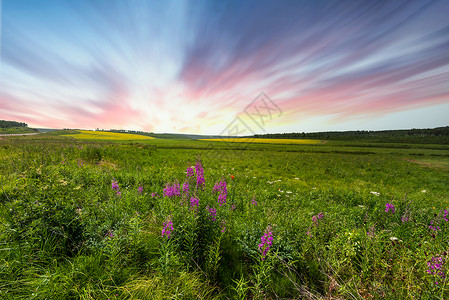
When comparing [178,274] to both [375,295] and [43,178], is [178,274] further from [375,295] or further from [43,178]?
[43,178]

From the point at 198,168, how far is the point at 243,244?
2165 millimetres

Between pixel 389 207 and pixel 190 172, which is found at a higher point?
pixel 190 172

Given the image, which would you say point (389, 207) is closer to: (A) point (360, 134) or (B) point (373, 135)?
(A) point (360, 134)

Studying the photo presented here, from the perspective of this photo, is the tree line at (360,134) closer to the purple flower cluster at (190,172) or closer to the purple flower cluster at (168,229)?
the purple flower cluster at (190,172)

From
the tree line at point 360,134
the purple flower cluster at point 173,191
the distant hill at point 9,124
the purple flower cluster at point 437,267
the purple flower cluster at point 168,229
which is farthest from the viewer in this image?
the distant hill at point 9,124

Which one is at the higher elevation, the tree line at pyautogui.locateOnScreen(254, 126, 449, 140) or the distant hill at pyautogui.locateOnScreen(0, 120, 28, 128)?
the distant hill at pyautogui.locateOnScreen(0, 120, 28, 128)

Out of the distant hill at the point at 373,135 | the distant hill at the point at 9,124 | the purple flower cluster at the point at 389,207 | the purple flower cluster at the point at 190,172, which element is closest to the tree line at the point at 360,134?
the distant hill at the point at 373,135

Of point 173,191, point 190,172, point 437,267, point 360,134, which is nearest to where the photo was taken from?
point 437,267

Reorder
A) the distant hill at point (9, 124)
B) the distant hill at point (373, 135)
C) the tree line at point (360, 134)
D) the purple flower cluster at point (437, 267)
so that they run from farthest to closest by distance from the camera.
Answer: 1. the distant hill at point (9, 124)
2. the tree line at point (360, 134)
3. the distant hill at point (373, 135)
4. the purple flower cluster at point (437, 267)

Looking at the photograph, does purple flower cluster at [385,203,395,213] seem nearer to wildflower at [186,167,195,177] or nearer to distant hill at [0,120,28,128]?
wildflower at [186,167,195,177]

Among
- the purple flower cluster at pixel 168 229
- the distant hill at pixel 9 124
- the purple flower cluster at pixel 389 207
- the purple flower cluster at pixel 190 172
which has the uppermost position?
the distant hill at pixel 9 124

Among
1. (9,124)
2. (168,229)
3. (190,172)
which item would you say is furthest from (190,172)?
(9,124)

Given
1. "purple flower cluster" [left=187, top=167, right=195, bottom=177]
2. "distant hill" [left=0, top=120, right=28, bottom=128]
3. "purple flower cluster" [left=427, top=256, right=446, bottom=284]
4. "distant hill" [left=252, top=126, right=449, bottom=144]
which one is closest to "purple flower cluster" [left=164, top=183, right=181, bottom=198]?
"purple flower cluster" [left=187, top=167, right=195, bottom=177]

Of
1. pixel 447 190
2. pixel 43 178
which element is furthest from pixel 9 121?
pixel 447 190
